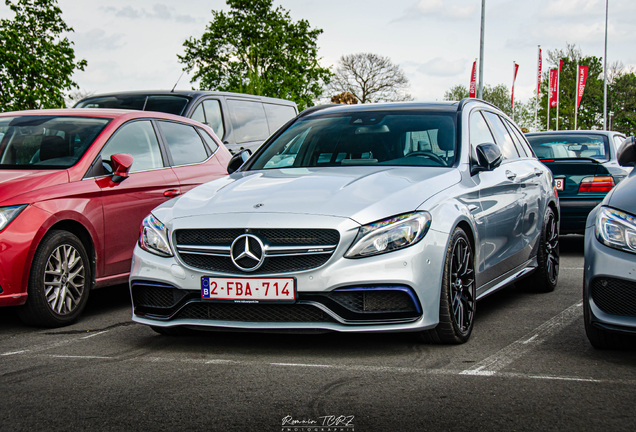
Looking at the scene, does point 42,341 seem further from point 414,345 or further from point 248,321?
point 414,345

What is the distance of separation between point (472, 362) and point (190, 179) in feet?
12.3

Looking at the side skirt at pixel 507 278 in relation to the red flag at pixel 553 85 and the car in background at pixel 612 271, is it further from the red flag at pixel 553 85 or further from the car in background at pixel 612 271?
the red flag at pixel 553 85

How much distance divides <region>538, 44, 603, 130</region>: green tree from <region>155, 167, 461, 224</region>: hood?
71.7m

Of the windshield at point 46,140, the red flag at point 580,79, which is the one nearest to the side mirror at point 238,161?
the windshield at point 46,140

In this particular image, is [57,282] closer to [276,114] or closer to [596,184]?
[596,184]

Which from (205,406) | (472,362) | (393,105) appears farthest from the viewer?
(393,105)

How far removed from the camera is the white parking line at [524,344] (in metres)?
4.07

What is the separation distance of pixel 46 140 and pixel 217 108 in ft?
18.5

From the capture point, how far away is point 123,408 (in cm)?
342

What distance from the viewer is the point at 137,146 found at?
673cm

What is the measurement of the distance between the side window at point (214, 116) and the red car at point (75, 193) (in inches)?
160

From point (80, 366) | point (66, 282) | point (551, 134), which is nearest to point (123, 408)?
point (80, 366)

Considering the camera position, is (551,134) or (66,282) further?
(551,134)

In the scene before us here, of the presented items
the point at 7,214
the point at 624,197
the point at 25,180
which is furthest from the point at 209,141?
the point at 624,197
